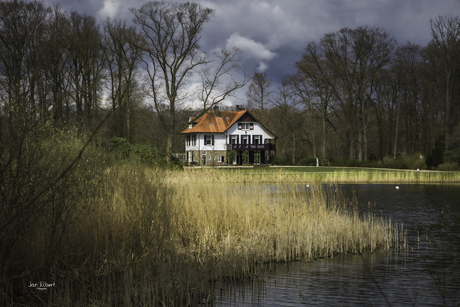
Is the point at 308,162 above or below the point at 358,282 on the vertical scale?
above

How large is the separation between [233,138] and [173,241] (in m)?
48.4

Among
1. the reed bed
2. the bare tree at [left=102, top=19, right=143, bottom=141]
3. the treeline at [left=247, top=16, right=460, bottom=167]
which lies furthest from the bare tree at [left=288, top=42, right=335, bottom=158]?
the reed bed

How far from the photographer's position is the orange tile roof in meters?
54.8

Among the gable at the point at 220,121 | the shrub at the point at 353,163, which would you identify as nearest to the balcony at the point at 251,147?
the gable at the point at 220,121

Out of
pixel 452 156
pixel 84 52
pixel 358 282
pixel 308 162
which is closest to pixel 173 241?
pixel 358 282

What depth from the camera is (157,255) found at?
6281 millimetres

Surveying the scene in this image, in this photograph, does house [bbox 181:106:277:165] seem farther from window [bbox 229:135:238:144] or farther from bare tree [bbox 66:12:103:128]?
bare tree [bbox 66:12:103:128]

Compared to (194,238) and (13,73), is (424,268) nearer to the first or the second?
(194,238)

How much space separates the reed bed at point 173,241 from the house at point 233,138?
4390 centimetres

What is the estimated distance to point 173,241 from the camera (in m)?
7.09

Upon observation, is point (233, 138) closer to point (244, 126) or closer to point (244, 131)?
point (244, 131)

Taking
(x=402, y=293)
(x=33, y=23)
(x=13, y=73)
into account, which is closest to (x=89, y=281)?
(x=402, y=293)

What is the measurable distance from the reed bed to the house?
43.9m

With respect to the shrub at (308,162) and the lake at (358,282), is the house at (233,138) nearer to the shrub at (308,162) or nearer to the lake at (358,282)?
the shrub at (308,162)
